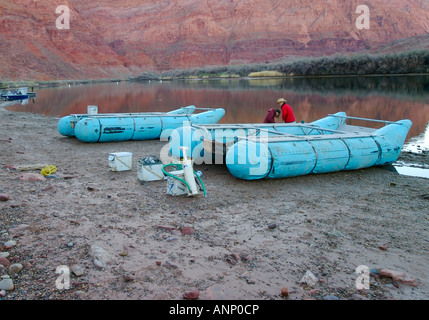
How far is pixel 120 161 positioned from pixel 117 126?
13.1ft

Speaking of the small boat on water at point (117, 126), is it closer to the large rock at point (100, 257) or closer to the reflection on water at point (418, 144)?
the reflection on water at point (418, 144)

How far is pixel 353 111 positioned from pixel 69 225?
1969 centimetres

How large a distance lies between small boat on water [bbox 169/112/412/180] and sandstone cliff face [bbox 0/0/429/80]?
→ 79840 millimetres

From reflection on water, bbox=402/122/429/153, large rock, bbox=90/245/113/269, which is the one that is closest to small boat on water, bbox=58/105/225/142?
reflection on water, bbox=402/122/429/153

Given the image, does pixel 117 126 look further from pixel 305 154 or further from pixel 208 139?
pixel 305 154

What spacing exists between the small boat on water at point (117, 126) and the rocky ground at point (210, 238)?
11.4 feet

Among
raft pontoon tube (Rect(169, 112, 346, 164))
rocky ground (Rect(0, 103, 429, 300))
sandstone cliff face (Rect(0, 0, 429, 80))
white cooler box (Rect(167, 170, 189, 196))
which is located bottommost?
rocky ground (Rect(0, 103, 429, 300))

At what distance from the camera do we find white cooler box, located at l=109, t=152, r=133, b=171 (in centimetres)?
746

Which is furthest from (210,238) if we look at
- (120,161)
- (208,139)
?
(208,139)

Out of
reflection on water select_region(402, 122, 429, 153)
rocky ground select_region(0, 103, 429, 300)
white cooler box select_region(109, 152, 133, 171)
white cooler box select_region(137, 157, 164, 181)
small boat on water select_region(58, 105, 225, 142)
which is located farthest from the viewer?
reflection on water select_region(402, 122, 429, 153)

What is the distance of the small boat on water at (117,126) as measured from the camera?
10734 mm

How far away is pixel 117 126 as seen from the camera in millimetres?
11203

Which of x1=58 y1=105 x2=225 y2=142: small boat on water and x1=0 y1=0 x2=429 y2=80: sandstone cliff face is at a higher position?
x1=0 y1=0 x2=429 y2=80: sandstone cliff face

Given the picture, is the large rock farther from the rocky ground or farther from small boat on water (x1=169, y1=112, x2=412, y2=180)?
small boat on water (x1=169, y1=112, x2=412, y2=180)
